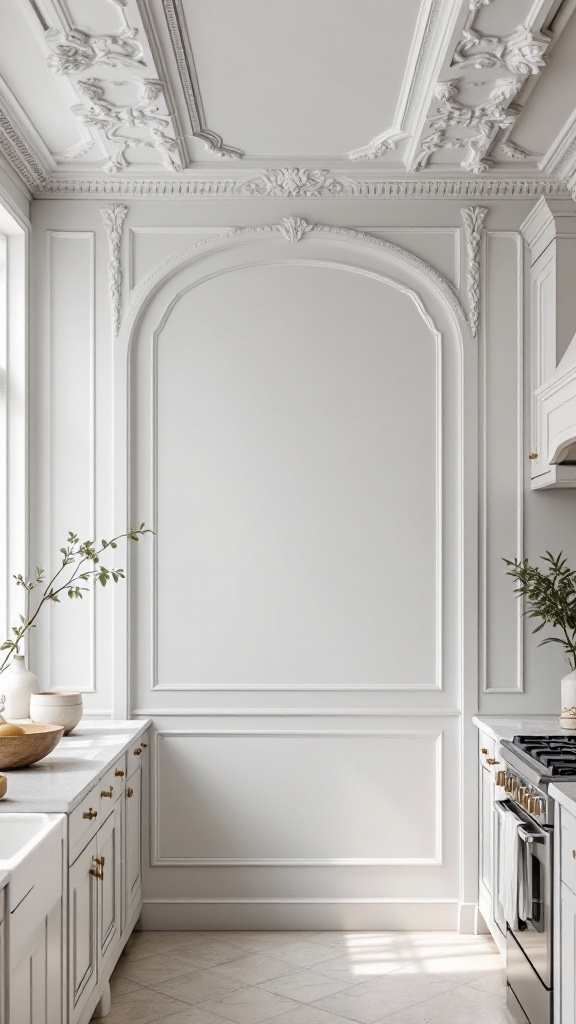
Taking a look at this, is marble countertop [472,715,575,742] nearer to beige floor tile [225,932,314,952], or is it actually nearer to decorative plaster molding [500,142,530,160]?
beige floor tile [225,932,314,952]

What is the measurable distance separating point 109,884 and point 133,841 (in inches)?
19.9

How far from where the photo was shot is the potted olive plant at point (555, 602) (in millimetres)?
3385

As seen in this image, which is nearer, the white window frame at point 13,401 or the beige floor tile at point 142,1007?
the beige floor tile at point 142,1007

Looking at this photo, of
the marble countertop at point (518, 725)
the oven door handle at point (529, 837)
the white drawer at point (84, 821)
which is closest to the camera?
the white drawer at point (84, 821)

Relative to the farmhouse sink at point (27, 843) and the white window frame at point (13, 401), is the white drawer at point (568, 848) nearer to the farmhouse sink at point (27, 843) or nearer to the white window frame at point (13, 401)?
the farmhouse sink at point (27, 843)

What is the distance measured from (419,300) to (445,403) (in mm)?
449

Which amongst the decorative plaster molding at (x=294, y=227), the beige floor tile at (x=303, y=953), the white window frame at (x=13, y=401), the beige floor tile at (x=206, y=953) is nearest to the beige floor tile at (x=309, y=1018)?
the beige floor tile at (x=303, y=953)

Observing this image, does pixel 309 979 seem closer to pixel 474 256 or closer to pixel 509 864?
pixel 509 864

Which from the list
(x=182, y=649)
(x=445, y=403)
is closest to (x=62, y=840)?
(x=182, y=649)

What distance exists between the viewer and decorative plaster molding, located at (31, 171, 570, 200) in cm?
373

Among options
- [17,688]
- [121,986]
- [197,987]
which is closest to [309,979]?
[197,987]

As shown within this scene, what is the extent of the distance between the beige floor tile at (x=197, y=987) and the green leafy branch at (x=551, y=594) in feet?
5.62

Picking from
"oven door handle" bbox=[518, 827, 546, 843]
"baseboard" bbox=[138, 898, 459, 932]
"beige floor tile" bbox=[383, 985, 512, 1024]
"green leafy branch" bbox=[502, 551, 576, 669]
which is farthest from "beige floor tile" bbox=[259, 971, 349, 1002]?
"green leafy branch" bbox=[502, 551, 576, 669]

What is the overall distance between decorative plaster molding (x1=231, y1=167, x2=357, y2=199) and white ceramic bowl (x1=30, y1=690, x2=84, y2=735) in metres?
2.17
